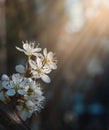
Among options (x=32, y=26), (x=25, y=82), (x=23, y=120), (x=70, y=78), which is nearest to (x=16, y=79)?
(x=25, y=82)

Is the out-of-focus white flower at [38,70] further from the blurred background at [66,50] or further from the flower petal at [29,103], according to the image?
the blurred background at [66,50]

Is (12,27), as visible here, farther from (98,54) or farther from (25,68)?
(98,54)

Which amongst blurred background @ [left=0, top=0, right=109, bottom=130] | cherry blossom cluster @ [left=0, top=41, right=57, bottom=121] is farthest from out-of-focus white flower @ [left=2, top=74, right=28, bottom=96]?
blurred background @ [left=0, top=0, right=109, bottom=130]

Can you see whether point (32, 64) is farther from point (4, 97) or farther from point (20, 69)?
point (4, 97)

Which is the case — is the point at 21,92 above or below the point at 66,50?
below

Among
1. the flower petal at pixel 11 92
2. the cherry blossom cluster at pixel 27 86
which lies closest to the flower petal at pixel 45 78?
the cherry blossom cluster at pixel 27 86

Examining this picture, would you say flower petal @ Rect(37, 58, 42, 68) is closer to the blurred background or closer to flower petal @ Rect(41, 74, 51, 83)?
flower petal @ Rect(41, 74, 51, 83)

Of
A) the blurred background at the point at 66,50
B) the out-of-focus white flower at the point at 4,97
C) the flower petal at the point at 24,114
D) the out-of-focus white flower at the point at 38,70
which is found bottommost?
the flower petal at the point at 24,114

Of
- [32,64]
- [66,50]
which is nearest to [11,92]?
[32,64]
